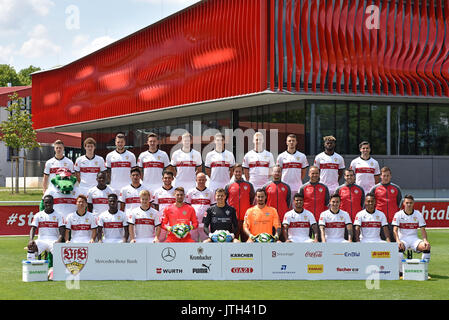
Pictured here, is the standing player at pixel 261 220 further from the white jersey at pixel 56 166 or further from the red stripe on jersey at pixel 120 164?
the white jersey at pixel 56 166

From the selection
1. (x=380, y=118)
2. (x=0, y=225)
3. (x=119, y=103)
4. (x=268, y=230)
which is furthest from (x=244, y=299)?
(x=119, y=103)

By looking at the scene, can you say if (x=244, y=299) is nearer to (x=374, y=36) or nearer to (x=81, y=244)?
(x=81, y=244)

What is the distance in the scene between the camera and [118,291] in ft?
36.6

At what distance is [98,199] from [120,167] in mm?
1162

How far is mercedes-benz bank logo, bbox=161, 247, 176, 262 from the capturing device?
1238 cm

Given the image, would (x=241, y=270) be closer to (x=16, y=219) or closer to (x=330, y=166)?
(x=330, y=166)

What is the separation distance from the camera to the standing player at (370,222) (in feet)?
45.8

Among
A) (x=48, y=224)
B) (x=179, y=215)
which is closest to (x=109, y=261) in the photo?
(x=48, y=224)

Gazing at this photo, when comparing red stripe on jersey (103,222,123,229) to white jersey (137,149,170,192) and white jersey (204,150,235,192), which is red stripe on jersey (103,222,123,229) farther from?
white jersey (204,150,235,192)

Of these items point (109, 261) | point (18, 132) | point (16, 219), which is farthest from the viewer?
point (18, 132)

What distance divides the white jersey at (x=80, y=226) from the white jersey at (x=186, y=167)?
2.79 m

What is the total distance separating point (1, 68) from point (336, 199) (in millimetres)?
96877

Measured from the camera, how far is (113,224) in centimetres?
1376

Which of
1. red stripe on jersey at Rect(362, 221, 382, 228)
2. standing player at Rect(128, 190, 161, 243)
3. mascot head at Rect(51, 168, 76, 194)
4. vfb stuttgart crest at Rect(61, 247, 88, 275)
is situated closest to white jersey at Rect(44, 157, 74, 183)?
mascot head at Rect(51, 168, 76, 194)
